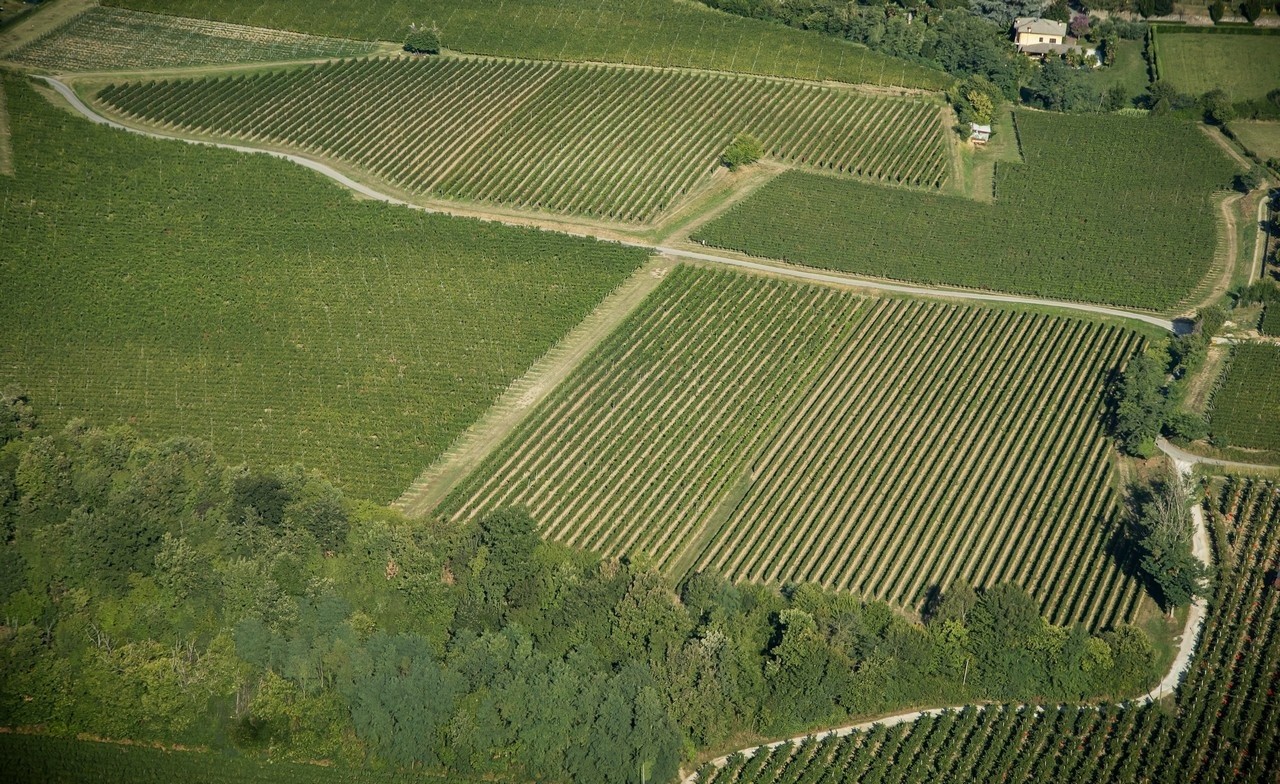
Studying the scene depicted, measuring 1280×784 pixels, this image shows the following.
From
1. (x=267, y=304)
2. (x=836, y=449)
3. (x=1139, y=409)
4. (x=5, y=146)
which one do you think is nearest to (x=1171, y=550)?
(x=1139, y=409)

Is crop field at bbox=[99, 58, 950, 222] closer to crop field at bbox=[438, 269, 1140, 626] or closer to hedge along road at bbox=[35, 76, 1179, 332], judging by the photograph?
hedge along road at bbox=[35, 76, 1179, 332]

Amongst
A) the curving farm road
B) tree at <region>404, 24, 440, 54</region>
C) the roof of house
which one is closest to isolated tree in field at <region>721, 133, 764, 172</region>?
the curving farm road

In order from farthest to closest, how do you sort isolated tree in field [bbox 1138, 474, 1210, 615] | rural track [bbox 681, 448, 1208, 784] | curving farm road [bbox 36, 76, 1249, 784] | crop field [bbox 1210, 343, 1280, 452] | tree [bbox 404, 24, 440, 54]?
tree [bbox 404, 24, 440, 54] < crop field [bbox 1210, 343, 1280, 452] < isolated tree in field [bbox 1138, 474, 1210, 615] < curving farm road [bbox 36, 76, 1249, 784] < rural track [bbox 681, 448, 1208, 784]

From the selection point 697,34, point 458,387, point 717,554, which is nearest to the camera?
point 717,554

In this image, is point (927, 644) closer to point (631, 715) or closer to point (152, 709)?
point (631, 715)

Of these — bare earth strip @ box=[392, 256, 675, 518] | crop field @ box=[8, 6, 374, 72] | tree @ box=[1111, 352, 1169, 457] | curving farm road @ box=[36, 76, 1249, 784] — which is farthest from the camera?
crop field @ box=[8, 6, 374, 72]

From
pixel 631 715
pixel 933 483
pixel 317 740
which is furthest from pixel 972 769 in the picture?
pixel 317 740

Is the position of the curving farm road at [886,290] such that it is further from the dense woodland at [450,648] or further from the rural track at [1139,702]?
the dense woodland at [450,648]
